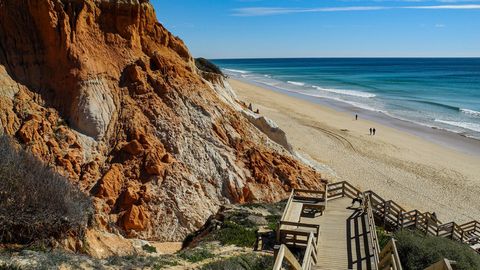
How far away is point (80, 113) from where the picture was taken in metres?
18.9

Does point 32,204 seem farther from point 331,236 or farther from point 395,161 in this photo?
point 395,161

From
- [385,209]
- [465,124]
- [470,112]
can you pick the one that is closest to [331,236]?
[385,209]

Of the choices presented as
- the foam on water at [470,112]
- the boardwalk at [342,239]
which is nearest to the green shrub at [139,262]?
the boardwalk at [342,239]

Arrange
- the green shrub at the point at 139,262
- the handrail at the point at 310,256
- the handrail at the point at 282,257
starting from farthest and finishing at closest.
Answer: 1. the green shrub at the point at 139,262
2. the handrail at the point at 310,256
3. the handrail at the point at 282,257

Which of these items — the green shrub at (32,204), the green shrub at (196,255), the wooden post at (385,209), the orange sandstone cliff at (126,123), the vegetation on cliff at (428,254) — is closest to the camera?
the green shrub at (32,204)

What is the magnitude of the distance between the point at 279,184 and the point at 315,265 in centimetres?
983

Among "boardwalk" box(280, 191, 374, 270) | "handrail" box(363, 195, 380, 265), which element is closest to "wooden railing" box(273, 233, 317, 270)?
"boardwalk" box(280, 191, 374, 270)

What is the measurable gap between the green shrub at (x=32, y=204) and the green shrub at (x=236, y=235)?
4.94 metres

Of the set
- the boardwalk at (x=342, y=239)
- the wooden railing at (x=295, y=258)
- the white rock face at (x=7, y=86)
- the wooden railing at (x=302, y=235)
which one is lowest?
the boardwalk at (x=342, y=239)

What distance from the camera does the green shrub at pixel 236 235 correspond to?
1405cm

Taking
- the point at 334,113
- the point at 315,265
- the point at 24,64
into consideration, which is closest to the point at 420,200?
the point at 315,265

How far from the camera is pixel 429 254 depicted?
13.3 m

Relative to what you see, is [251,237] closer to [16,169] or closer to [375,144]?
[16,169]

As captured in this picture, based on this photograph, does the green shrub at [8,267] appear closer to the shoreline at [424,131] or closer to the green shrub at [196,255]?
the green shrub at [196,255]
